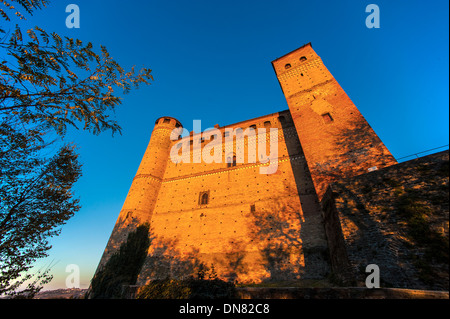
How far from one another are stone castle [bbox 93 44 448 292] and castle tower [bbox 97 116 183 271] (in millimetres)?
80

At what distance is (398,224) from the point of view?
562 centimetres

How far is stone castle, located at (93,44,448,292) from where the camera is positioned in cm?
868

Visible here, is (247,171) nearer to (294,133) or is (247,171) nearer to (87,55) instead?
(294,133)

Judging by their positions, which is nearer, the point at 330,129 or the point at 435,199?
the point at 435,199

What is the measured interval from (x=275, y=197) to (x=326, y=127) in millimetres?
5035

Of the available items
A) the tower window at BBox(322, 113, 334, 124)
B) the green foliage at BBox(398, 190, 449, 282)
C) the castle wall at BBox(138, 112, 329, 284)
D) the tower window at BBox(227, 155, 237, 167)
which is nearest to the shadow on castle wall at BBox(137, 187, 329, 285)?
the castle wall at BBox(138, 112, 329, 284)

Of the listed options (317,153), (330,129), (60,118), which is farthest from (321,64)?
(60,118)

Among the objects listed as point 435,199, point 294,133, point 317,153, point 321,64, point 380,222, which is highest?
point 321,64

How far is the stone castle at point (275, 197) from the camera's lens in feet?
28.5

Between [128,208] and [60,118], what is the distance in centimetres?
1011

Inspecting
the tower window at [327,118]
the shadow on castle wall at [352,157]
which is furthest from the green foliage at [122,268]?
the tower window at [327,118]

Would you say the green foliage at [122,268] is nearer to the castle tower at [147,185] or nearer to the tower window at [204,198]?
the castle tower at [147,185]

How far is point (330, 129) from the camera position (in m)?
10.6
